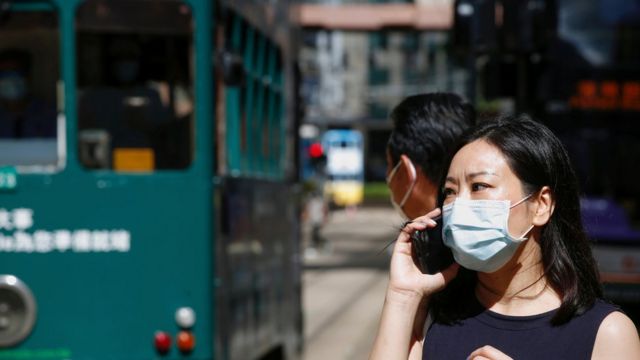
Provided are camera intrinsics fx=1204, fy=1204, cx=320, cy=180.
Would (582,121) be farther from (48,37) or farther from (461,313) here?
(461,313)

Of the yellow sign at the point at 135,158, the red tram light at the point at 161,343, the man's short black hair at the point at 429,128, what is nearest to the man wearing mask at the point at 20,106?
A: the yellow sign at the point at 135,158

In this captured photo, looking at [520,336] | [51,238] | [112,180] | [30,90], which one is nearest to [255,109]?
[112,180]

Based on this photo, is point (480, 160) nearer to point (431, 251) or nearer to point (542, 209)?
point (542, 209)

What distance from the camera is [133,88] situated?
5.56 meters

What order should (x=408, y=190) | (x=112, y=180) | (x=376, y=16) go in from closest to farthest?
(x=408, y=190) → (x=112, y=180) → (x=376, y=16)

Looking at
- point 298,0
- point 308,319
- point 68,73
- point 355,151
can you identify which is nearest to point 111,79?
point 68,73

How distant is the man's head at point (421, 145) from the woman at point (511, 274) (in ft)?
1.59

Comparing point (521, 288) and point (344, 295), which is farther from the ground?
point (521, 288)

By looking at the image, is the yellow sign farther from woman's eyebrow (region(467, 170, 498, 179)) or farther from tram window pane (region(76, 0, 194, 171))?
woman's eyebrow (region(467, 170, 498, 179))

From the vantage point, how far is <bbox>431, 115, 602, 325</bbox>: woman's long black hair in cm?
225

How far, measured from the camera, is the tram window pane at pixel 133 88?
18.1ft

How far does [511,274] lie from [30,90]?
3754 millimetres

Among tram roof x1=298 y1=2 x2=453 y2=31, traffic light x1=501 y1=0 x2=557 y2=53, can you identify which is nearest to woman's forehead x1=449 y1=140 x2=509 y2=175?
traffic light x1=501 y1=0 x2=557 y2=53

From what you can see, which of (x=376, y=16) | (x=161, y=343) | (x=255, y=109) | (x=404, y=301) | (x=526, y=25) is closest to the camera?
(x=404, y=301)
